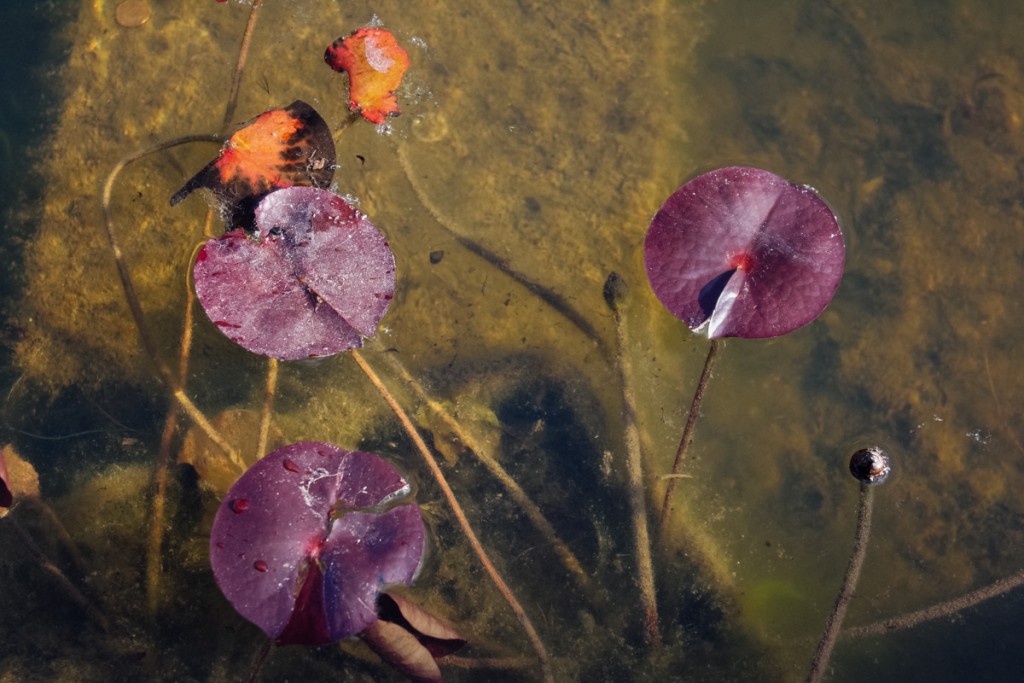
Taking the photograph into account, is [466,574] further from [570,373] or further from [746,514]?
[746,514]

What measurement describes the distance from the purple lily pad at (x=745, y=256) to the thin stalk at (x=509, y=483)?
30.2 inches

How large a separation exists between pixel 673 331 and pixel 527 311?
514mm

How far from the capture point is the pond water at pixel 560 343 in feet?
7.52

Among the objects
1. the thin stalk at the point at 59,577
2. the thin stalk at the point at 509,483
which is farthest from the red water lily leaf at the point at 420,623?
the thin stalk at the point at 59,577

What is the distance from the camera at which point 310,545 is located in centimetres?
195

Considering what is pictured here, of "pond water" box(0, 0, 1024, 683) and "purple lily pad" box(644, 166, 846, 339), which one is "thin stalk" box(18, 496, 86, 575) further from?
"purple lily pad" box(644, 166, 846, 339)

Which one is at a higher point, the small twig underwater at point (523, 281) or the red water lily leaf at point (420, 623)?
the small twig underwater at point (523, 281)

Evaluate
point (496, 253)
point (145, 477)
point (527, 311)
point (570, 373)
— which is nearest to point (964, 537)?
point (570, 373)

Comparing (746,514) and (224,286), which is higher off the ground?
(224,286)

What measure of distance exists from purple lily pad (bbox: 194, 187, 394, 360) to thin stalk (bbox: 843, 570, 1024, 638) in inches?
71.9

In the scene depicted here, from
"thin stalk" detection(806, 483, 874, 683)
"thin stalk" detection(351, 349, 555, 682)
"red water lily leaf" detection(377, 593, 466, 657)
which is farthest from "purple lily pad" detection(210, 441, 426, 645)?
"thin stalk" detection(806, 483, 874, 683)

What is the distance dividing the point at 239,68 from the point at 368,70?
0.46m

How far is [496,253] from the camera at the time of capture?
2.54 metres

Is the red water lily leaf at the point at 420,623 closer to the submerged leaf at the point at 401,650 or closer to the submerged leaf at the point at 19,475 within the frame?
the submerged leaf at the point at 401,650
